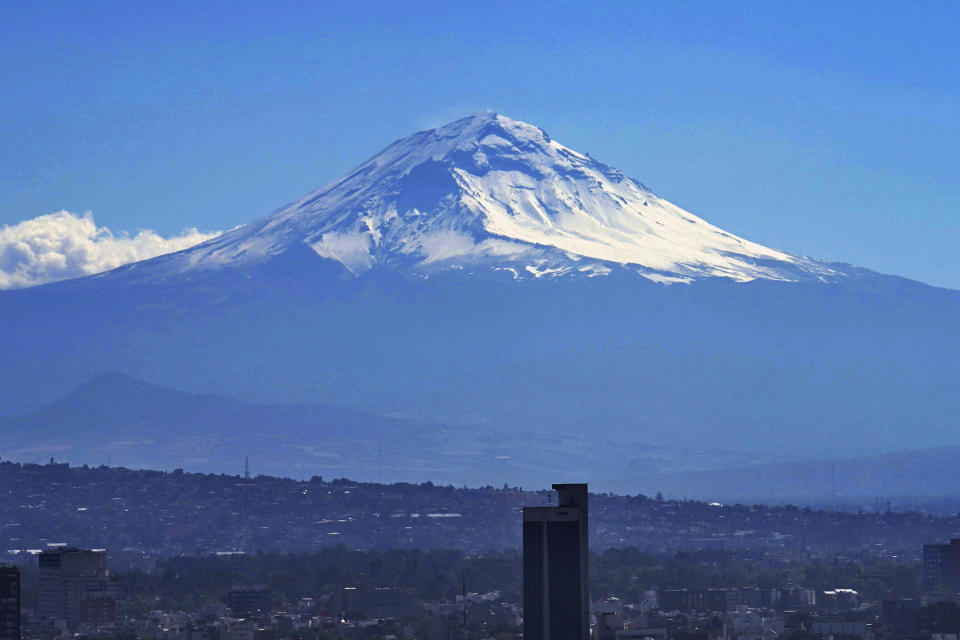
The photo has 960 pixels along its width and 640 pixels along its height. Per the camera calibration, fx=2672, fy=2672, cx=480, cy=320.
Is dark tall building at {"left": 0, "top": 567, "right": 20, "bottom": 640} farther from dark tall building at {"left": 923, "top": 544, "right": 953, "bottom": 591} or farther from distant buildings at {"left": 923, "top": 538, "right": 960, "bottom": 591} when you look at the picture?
dark tall building at {"left": 923, "top": 544, "right": 953, "bottom": 591}

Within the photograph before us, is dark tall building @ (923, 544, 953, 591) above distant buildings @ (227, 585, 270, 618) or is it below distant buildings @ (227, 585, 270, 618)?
above

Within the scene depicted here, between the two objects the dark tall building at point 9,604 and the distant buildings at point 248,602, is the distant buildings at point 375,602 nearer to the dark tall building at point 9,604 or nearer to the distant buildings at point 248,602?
the distant buildings at point 248,602

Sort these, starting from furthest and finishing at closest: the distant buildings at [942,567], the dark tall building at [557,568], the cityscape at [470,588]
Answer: the distant buildings at [942,567] < the cityscape at [470,588] < the dark tall building at [557,568]

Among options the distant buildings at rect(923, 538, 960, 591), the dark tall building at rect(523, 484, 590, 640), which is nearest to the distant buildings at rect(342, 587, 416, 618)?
the distant buildings at rect(923, 538, 960, 591)

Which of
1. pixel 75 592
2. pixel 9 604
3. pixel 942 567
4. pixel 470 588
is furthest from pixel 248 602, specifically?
pixel 9 604

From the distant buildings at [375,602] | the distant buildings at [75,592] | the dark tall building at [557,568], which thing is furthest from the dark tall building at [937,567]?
the dark tall building at [557,568]

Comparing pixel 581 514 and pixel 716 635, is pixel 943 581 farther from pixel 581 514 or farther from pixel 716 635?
pixel 581 514
